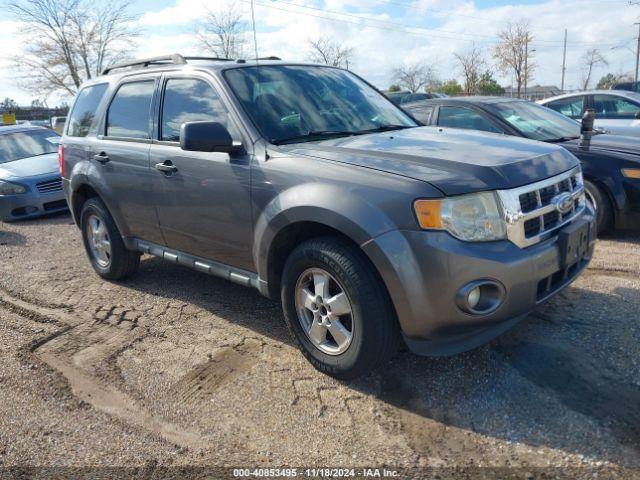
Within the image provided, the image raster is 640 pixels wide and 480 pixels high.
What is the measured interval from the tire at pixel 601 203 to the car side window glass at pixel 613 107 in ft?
13.9

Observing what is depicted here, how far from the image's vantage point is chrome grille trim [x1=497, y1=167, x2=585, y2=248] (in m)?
2.66

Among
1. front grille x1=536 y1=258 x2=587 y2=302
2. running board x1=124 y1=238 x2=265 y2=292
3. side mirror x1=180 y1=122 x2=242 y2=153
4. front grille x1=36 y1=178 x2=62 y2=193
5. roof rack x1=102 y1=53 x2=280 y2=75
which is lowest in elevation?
front grille x1=36 y1=178 x2=62 y2=193

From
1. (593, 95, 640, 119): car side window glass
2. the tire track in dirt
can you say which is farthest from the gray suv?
(593, 95, 640, 119): car side window glass

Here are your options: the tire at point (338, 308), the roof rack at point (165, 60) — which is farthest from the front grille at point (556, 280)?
the roof rack at point (165, 60)

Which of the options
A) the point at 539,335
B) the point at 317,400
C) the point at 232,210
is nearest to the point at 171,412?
the point at 317,400

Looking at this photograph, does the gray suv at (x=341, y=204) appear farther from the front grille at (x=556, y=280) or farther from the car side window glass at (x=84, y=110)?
the car side window glass at (x=84, y=110)

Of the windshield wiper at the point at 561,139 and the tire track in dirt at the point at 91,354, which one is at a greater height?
the windshield wiper at the point at 561,139

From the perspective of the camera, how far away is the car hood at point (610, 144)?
5355 mm

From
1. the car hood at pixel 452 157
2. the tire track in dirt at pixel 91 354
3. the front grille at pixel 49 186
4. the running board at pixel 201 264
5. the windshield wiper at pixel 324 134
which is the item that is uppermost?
the windshield wiper at pixel 324 134

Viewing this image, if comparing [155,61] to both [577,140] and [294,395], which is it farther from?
[577,140]

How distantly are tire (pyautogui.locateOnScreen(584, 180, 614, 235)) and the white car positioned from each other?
3.33m

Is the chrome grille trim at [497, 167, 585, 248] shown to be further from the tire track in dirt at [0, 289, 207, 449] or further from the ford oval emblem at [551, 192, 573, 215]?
the tire track in dirt at [0, 289, 207, 449]

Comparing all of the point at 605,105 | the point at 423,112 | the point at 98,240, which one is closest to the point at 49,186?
the point at 98,240

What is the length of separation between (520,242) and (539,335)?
1.07 meters
